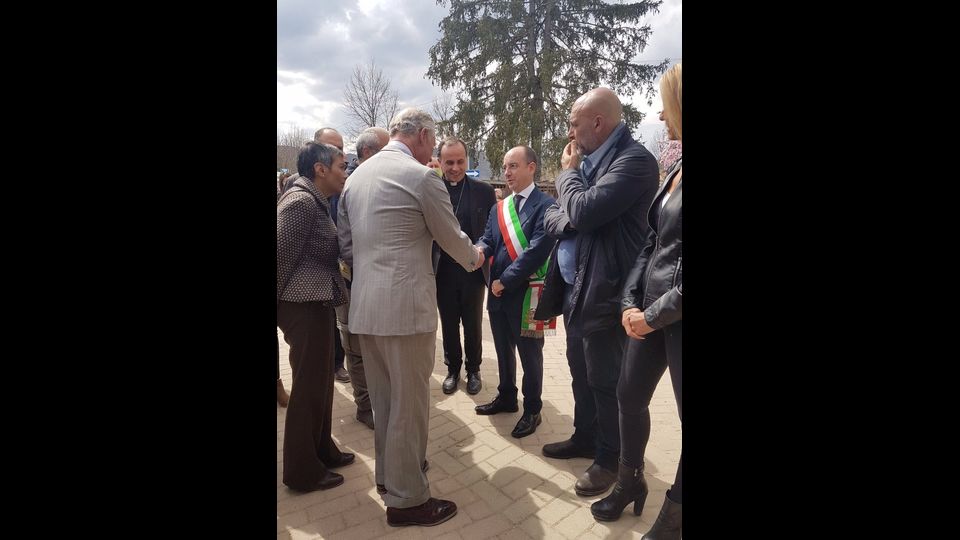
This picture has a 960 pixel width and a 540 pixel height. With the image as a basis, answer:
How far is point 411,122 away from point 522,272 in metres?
1.33

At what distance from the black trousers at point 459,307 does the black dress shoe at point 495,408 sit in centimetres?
58

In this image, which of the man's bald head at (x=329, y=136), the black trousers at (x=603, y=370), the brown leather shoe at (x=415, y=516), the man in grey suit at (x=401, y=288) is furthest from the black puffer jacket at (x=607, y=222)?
the man's bald head at (x=329, y=136)

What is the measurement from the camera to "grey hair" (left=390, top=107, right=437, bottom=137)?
2646mm

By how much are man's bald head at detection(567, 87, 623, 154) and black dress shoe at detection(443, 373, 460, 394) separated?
102 inches

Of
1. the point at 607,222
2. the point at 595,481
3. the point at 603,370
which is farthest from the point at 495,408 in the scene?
the point at 607,222

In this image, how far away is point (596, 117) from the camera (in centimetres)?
269

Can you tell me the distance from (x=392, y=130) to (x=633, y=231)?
1415 millimetres

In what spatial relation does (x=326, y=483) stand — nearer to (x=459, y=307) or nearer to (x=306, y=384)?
(x=306, y=384)

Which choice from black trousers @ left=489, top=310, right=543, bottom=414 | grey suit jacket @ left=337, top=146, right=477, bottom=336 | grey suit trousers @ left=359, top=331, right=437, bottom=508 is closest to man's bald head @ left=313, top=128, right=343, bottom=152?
grey suit jacket @ left=337, top=146, right=477, bottom=336

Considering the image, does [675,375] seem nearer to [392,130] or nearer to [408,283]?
[408,283]

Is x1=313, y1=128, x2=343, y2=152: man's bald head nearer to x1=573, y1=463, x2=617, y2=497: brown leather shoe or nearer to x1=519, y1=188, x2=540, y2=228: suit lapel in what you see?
x1=519, y1=188, x2=540, y2=228: suit lapel
